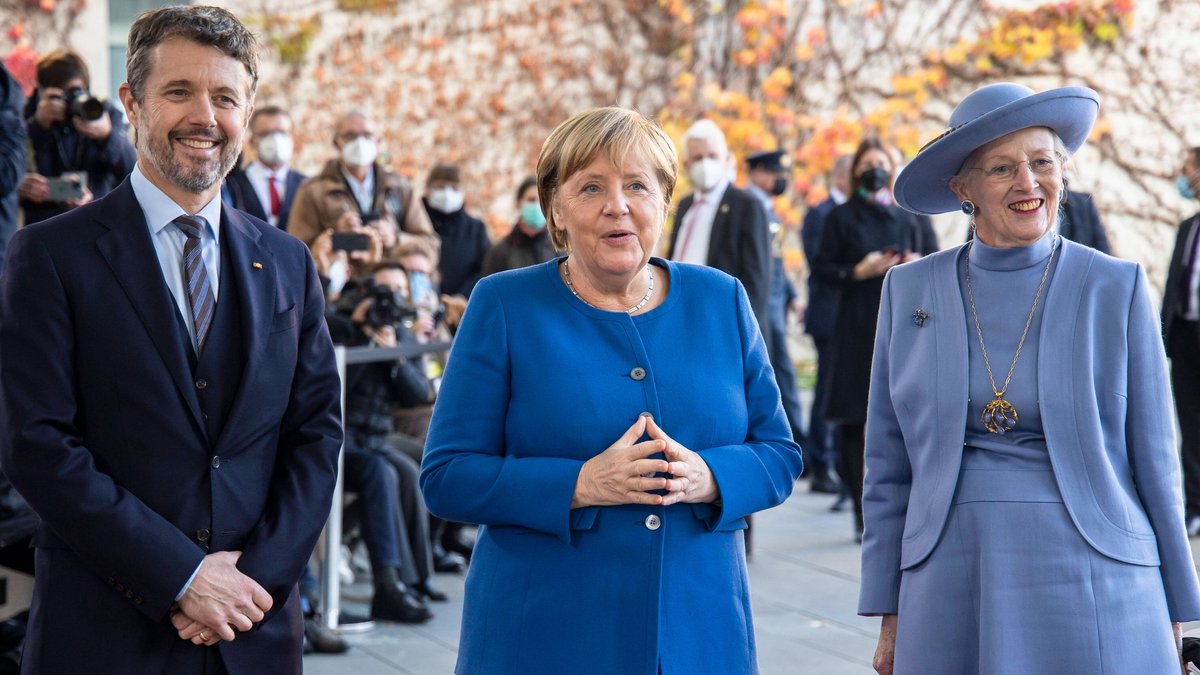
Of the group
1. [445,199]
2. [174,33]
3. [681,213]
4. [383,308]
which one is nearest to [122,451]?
[174,33]

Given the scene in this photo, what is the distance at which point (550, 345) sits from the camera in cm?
238

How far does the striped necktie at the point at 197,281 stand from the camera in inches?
91.2

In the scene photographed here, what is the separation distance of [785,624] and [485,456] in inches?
120

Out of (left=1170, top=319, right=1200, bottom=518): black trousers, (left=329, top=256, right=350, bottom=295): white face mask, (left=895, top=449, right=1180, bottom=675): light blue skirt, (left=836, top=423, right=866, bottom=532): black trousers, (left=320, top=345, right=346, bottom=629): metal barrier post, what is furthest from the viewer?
(left=1170, top=319, right=1200, bottom=518): black trousers

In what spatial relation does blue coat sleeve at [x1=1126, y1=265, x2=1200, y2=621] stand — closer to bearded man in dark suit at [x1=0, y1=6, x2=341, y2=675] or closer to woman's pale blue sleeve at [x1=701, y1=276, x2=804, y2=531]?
woman's pale blue sleeve at [x1=701, y1=276, x2=804, y2=531]

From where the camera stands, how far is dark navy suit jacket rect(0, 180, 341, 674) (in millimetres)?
2178

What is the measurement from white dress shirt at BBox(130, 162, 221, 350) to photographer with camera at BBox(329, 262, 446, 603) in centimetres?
283

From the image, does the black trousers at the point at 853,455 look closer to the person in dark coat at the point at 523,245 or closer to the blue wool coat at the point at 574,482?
the person in dark coat at the point at 523,245

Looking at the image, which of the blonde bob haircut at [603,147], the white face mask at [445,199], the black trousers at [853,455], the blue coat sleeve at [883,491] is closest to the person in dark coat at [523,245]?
the white face mask at [445,199]

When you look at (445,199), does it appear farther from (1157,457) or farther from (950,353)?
(1157,457)

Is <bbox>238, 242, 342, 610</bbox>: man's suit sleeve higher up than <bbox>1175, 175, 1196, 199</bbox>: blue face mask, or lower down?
lower down

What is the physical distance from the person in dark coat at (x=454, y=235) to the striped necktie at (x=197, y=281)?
533cm

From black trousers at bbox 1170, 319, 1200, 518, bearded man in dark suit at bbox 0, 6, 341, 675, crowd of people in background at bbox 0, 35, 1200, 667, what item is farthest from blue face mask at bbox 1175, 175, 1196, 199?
bearded man in dark suit at bbox 0, 6, 341, 675

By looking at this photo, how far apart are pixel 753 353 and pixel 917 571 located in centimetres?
52
